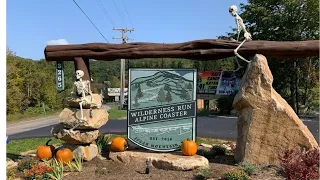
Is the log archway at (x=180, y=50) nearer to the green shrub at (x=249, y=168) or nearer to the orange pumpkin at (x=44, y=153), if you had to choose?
the orange pumpkin at (x=44, y=153)

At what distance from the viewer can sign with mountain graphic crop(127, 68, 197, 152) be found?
7.86 meters

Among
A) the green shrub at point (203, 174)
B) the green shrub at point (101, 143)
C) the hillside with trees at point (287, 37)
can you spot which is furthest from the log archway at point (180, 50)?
the hillside with trees at point (287, 37)

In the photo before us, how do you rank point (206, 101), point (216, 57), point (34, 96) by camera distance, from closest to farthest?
1. point (216, 57)
2. point (206, 101)
3. point (34, 96)

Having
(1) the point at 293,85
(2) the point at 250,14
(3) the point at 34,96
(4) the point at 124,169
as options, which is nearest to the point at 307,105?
(1) the point at 293,85

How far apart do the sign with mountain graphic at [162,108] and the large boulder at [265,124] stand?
4.67 ft

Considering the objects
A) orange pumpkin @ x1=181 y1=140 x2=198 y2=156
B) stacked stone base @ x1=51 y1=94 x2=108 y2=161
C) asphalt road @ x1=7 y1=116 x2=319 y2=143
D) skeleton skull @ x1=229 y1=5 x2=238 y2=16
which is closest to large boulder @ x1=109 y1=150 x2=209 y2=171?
orange pumpkin @ x1=181 y1=140 x2=198 y2=156

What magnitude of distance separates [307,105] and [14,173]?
22.8 meters

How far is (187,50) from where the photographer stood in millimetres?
7711

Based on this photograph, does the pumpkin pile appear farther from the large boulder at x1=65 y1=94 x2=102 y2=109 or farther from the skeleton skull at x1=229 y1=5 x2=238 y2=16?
the skeleton skull at x1=229 y1=5 x2=238 y2=16

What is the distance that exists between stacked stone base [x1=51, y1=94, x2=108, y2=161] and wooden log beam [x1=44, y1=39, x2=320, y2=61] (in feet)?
3.88

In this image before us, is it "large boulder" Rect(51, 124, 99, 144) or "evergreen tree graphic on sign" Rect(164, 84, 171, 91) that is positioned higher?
"evergreen tree graphic on sign" Rect(164, 84, 171, 91)

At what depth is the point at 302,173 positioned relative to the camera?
497 centimetres

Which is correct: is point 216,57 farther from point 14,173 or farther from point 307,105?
point 307,105

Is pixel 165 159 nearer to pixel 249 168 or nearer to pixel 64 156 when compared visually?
pixel 249 168
